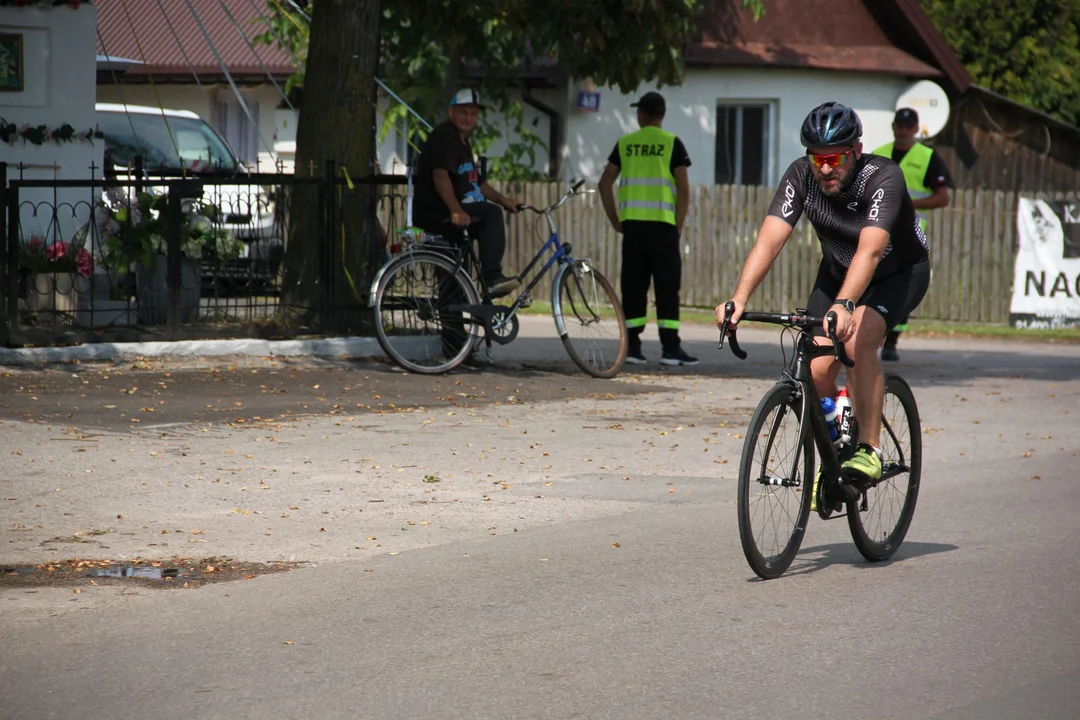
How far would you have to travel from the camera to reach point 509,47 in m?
23.6

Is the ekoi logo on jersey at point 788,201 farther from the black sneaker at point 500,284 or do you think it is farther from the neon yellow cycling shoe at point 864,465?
the black sneaker at point 500,284

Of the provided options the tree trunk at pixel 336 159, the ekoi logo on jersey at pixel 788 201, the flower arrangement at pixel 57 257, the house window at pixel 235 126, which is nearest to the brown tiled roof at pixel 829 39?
the house window at pixel 235 126

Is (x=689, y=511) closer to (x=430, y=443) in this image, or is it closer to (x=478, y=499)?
(x=478, y=499)

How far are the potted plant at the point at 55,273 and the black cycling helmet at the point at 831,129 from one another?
771 cm

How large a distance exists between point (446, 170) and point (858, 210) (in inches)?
237

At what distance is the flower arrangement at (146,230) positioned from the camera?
41.2 ft

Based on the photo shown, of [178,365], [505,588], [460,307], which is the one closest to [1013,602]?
[505,588]

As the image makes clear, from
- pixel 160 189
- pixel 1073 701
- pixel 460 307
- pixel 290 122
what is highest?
pixel 290 122

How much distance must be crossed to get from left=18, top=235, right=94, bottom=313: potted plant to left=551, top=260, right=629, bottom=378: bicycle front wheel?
3.64 metres

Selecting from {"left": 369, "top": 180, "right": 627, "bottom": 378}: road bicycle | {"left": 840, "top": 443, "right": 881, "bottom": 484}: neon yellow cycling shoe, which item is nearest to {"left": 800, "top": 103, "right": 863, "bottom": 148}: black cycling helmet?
{"left": 840, "top": 443, "right": 881, "bottom": 484}: neon yellow cycling shoe

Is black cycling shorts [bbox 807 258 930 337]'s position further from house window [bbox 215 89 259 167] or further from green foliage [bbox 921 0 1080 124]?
green foliage [bbox 921 0 1080 124]

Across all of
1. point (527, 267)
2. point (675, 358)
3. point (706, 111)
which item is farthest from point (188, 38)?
point (527, 267)

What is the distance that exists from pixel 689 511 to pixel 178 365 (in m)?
5.46

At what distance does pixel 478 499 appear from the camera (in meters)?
7.87
